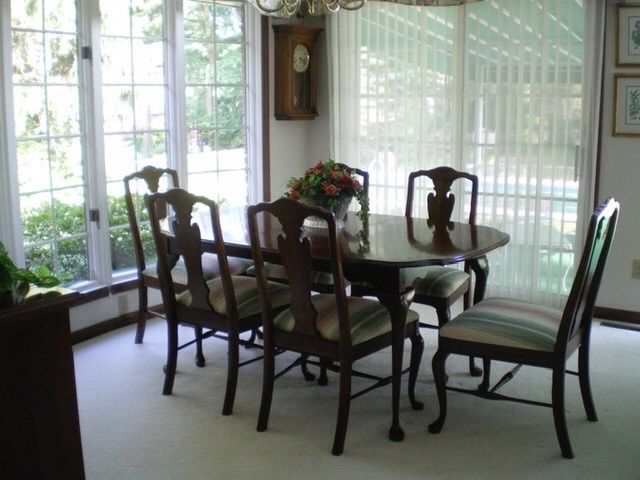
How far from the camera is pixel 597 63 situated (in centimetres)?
447

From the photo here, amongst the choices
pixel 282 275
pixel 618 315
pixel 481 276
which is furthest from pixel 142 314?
pixel 618 315

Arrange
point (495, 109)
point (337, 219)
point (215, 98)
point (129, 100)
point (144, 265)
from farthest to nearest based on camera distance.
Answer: point (215, 98) < point (495, 109) < point (129, 100) < point (144, 265) < point (337, 219)

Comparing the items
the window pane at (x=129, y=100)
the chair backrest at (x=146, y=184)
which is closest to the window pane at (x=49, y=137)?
the window pane at (x=129, y=100)

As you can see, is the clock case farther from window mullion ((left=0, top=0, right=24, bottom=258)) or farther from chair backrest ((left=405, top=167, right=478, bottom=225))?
window mullion ((left=0, top=0, right=24, bottom=258))

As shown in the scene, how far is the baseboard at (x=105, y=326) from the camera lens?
4.30m

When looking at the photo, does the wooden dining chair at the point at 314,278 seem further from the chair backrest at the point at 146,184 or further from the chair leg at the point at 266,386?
the chair leg at the point at 266,386

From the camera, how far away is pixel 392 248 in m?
3.26

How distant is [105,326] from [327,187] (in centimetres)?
172

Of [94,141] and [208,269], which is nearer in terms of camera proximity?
[208,269]

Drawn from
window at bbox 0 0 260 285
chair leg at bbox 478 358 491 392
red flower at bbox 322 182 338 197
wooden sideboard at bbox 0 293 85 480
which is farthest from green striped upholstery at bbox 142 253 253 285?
wooden sideboard at bbox 0 293 85 480

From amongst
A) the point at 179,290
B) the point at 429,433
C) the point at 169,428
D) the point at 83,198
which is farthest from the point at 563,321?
the point at 83,198

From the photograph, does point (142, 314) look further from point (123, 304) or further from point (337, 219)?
point (337, 219)

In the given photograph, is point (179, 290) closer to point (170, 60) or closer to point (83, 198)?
point (83, 198)

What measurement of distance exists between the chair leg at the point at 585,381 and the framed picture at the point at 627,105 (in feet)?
5.72
